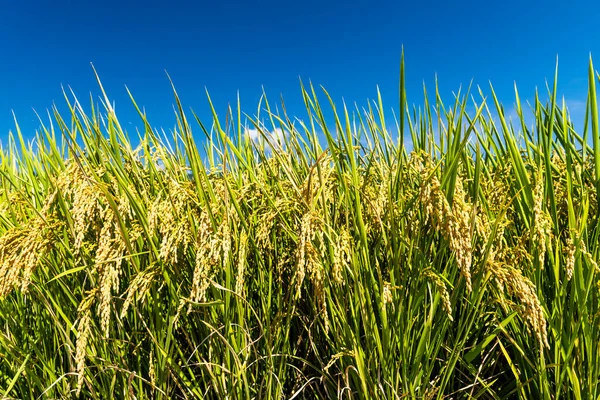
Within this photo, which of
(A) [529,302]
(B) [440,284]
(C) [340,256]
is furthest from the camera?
(C) [340,256]

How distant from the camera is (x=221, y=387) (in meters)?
1.49

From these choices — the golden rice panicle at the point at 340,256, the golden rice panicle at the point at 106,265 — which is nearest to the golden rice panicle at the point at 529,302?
the golden rice panicle at the point at 340,256

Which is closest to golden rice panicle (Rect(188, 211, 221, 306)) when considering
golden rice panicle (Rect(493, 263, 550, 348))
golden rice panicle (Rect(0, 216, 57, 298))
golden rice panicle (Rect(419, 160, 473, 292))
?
golden rice panicle (Rect(0, 216, 57, 298))

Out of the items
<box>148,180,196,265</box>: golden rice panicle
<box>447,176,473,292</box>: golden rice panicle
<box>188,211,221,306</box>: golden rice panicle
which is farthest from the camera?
<box>148,180,196,265</box>: golden rice panicle

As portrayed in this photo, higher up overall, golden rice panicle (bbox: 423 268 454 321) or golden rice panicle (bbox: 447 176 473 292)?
golden rice panicle (bbox: 447 176 473 292)

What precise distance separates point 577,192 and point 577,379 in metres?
0.68

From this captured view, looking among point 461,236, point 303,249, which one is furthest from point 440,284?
point 303,249

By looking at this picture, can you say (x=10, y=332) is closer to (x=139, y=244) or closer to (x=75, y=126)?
(x=139, y=244)

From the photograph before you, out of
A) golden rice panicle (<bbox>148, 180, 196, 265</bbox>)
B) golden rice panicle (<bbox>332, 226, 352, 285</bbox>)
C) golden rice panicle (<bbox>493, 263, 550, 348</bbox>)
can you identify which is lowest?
golden rice panicle (<bbox>493, 263, 550, 348</bbox>)

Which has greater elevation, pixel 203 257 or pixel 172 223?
pixel 172 223

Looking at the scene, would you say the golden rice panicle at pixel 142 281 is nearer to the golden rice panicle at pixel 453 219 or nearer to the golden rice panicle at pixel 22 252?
the golden rice panicle at pixel 22 252

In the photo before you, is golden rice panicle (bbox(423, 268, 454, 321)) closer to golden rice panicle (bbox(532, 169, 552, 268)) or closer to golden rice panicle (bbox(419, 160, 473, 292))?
golden rice panicle (bbox(419, 160, 473, 292))

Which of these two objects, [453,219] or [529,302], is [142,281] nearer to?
[453,219]

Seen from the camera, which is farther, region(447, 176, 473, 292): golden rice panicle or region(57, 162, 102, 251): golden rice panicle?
region(57, 162, 102, 251): golden rice panicle
